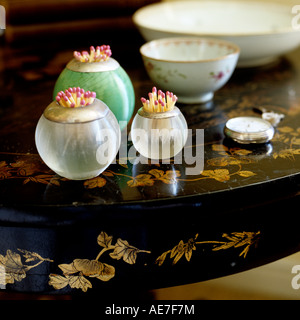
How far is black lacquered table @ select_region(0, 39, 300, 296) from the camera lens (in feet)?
1.54

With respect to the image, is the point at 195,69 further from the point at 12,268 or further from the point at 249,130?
the point at 12,268

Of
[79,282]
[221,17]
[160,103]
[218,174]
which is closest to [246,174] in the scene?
[218,174]

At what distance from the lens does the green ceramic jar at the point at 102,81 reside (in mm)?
581

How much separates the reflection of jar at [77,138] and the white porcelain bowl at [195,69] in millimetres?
242

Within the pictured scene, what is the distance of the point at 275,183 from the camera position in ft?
1.67

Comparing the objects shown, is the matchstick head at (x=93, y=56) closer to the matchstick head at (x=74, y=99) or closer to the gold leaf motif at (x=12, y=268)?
the matchstick head at (x=74, y=99)

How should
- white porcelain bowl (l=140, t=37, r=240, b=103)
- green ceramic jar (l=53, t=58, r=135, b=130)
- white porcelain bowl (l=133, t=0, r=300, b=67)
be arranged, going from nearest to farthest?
green ceramic jar (l=53, t=58, r=135, b=130) < white porcelain bowl (l=140, t=37, r=240, b=103) < white porcelain bowl (l=133, t=0, r=300, b=67)

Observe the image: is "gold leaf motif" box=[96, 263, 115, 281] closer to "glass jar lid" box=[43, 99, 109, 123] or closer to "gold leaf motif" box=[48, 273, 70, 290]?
"gold leaf motif" box=[48, 273, 70, 290]

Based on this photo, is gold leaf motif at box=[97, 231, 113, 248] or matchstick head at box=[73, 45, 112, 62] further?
matchstick head at box=[73, 45, 112, 62]

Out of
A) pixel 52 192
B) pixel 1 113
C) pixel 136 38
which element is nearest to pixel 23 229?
pixel 52 192

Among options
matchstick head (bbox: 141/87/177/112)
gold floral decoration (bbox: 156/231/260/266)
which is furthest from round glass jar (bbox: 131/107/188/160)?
gold floral decoration (bbox: 156/231/260/266)

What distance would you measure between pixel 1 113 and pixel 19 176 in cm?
22

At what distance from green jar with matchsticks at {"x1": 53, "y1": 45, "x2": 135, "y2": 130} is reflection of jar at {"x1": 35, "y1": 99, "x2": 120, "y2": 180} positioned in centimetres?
10

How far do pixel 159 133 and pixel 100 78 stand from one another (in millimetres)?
126
